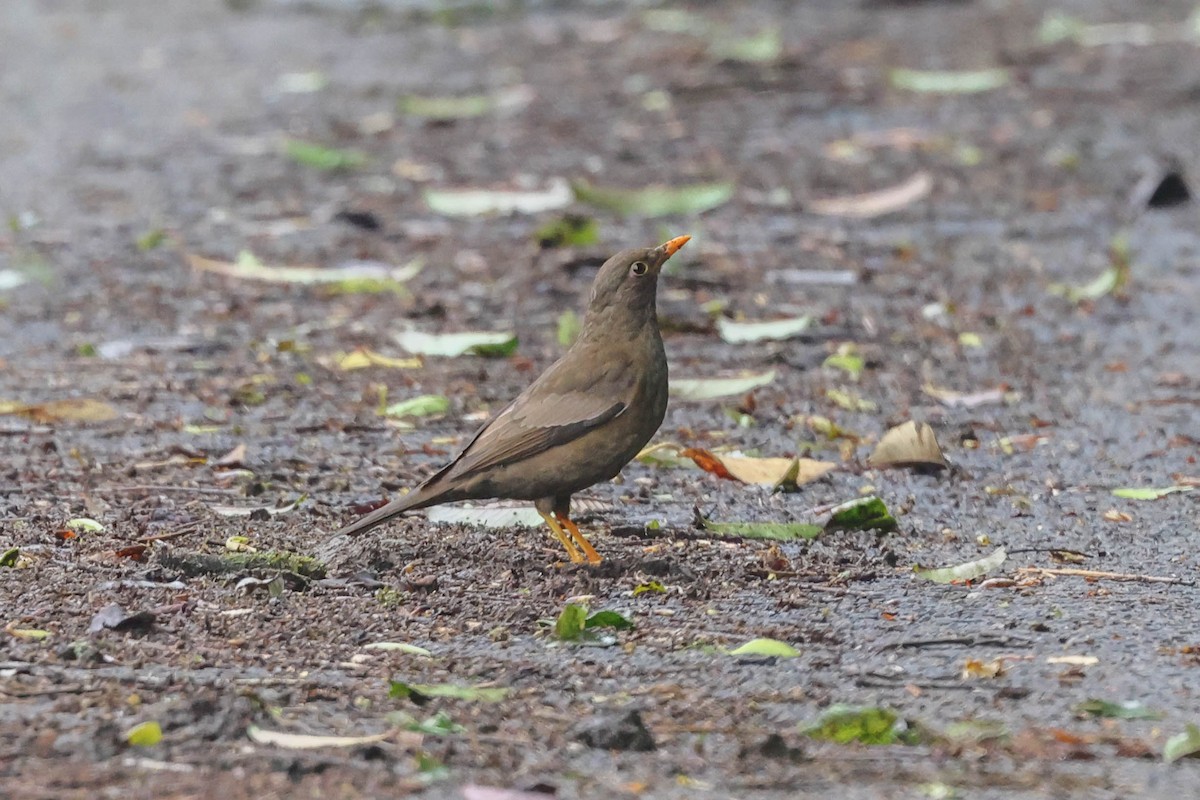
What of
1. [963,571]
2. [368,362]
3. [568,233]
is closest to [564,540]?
[963,571]

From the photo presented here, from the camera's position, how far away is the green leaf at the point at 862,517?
483 centimetres

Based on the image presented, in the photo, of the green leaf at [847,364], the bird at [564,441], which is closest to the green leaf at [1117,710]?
the bird at [564,441]

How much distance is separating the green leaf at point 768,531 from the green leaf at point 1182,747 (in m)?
1.61

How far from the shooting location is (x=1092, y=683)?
3684 mm

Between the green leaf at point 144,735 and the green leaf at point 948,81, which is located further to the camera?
the green leaf at point 948,81

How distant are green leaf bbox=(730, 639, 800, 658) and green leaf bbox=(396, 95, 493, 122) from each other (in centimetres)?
808

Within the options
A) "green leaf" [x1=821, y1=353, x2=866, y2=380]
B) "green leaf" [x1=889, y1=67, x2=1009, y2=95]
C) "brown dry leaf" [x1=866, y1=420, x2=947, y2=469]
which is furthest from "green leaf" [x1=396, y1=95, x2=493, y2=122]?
"brown dry leaf" [x1=866, y1=420, x2=947, y2=469]

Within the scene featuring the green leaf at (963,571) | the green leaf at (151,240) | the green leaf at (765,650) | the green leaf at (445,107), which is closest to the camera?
the green leaf at (765,650)

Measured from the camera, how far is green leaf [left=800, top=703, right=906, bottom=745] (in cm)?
339

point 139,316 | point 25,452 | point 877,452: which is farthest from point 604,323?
point 139,316

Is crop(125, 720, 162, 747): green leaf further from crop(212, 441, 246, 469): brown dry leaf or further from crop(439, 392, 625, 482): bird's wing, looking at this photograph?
crop(212, 441, 246, 469): brown dry leaf

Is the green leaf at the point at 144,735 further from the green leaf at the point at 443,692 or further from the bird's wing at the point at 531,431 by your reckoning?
the bird's wing at the point at 531,431

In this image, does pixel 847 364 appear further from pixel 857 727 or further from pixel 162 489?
pixel 857 727

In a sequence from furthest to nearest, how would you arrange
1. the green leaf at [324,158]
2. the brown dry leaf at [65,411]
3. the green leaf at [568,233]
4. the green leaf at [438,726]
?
the green leaf at [324,158] < the green leaf at [568,233] < the brown dry leaf at [65,411] < the green leaf at [438,726]
